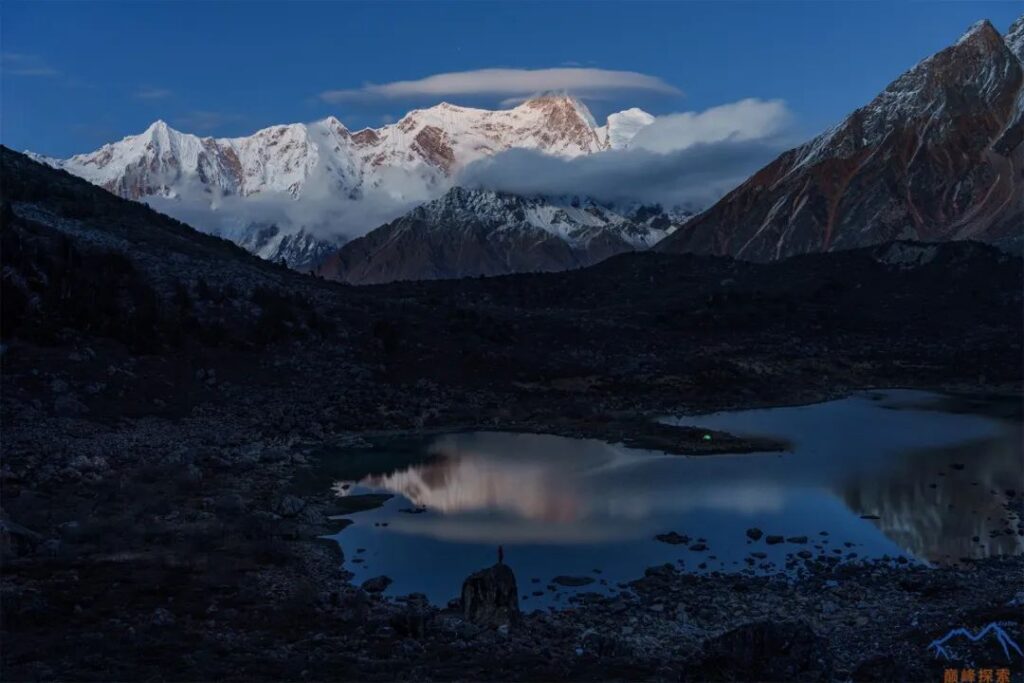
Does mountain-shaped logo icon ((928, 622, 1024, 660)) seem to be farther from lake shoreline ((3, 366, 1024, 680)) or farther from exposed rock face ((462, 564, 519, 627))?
exposed rock face ((462, 564, 519, 627))

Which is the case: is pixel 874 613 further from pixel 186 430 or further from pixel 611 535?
pixel 186 430

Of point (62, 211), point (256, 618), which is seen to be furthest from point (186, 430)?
point (62, 211)

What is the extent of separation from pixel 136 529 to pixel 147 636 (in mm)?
9897

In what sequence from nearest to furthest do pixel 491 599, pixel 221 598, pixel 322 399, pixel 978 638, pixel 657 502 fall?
1. pixel 978 638
2. pixel 491 599
3. pixel 221 598
4. pixel 657 502
5. pixel 322 399

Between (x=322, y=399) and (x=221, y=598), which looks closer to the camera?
(x=221, y=598)

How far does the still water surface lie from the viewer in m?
29.5

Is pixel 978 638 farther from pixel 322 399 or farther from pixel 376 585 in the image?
pixel 322 399

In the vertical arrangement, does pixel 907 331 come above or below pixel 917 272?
below

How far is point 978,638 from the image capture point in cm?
1814

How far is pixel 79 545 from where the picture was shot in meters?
26.2

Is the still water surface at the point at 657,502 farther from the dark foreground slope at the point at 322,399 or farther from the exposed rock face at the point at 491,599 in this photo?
the dark foreground slope at the point at 322,399

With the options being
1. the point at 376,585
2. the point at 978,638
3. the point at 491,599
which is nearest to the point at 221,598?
the point at 376,585

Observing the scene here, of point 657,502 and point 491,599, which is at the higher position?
point 491,599

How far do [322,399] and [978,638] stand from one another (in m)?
45.8
